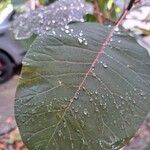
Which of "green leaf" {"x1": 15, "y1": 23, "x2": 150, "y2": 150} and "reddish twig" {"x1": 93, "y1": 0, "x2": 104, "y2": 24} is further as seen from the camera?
"reddish twig" {"x1": 93, "y1": 0, "x2": 104, "y2": 24}

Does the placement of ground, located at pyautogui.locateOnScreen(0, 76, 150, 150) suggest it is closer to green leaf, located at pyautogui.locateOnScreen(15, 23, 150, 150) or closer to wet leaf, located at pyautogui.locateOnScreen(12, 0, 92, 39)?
wet leaf, located at pyautogui.locateOnScreen(12, 0, 92, 39)

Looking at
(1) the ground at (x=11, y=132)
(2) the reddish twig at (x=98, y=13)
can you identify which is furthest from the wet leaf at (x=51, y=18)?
(1) the ground at (x=11, y=132)

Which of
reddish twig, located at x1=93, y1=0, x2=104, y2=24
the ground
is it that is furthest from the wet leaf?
the ground

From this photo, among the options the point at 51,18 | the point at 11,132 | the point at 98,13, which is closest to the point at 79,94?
the point at 51,18

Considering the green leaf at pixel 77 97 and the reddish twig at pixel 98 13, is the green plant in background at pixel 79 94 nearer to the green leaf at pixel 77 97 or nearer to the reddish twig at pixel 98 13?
the green leaf at pixel 77 97

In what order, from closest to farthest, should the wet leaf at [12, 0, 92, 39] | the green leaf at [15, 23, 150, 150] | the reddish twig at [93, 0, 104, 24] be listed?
the green leaf at [15, 23, 150, 150], the wet leaf at [12, 0, 92, 39], the reddish twig at [93, 0, 104, 24]

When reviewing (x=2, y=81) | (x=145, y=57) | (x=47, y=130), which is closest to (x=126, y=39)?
(x=145, y=57)

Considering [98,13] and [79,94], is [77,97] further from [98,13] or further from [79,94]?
[98,13]
